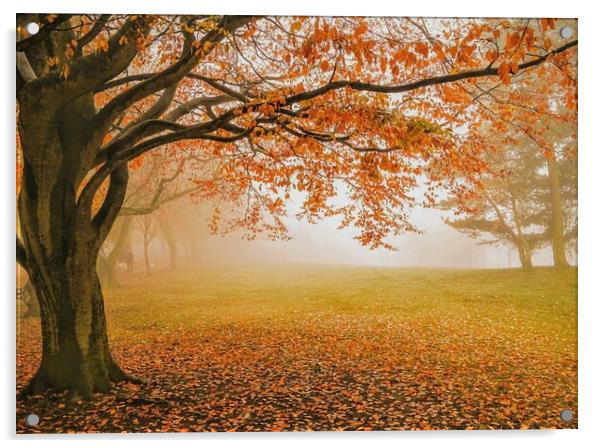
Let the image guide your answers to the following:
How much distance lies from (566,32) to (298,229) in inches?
155

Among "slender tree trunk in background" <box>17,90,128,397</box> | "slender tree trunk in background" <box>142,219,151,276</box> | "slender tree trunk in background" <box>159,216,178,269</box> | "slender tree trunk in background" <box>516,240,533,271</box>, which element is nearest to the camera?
"slender tree trunk in background" <box>17,90,128,397</box>

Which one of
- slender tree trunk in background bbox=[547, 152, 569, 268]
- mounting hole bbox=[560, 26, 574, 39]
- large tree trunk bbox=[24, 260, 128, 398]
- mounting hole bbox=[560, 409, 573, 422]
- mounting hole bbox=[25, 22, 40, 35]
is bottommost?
mounting hole bbox=[560, 409, 573, 422]

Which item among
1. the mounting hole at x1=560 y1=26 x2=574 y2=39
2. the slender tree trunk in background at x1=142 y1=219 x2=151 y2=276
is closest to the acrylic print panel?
the mounting hole at x1=560 y1=26 x2=574 y2=39

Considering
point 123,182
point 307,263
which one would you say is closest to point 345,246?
point 307,263

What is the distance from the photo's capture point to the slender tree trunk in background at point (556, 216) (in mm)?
5836

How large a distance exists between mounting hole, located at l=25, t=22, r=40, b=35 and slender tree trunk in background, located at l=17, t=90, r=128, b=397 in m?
0.87

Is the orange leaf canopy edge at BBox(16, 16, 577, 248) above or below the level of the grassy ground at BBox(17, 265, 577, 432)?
above

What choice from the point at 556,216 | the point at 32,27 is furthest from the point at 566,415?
the point at 32,27

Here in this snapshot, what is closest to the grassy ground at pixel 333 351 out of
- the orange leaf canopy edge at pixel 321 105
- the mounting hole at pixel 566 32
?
the orange leaf canopy edge at pixel 321 105

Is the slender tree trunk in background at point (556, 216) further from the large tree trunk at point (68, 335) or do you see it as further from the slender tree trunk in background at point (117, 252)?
the large tree trunk at point (68, 335)

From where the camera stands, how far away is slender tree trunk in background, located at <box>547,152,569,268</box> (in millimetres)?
5836

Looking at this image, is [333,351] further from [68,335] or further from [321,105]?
[68,335]

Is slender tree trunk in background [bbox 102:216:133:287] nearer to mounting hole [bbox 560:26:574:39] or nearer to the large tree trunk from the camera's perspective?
the large tree trunk

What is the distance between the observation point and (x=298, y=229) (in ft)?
19.7
